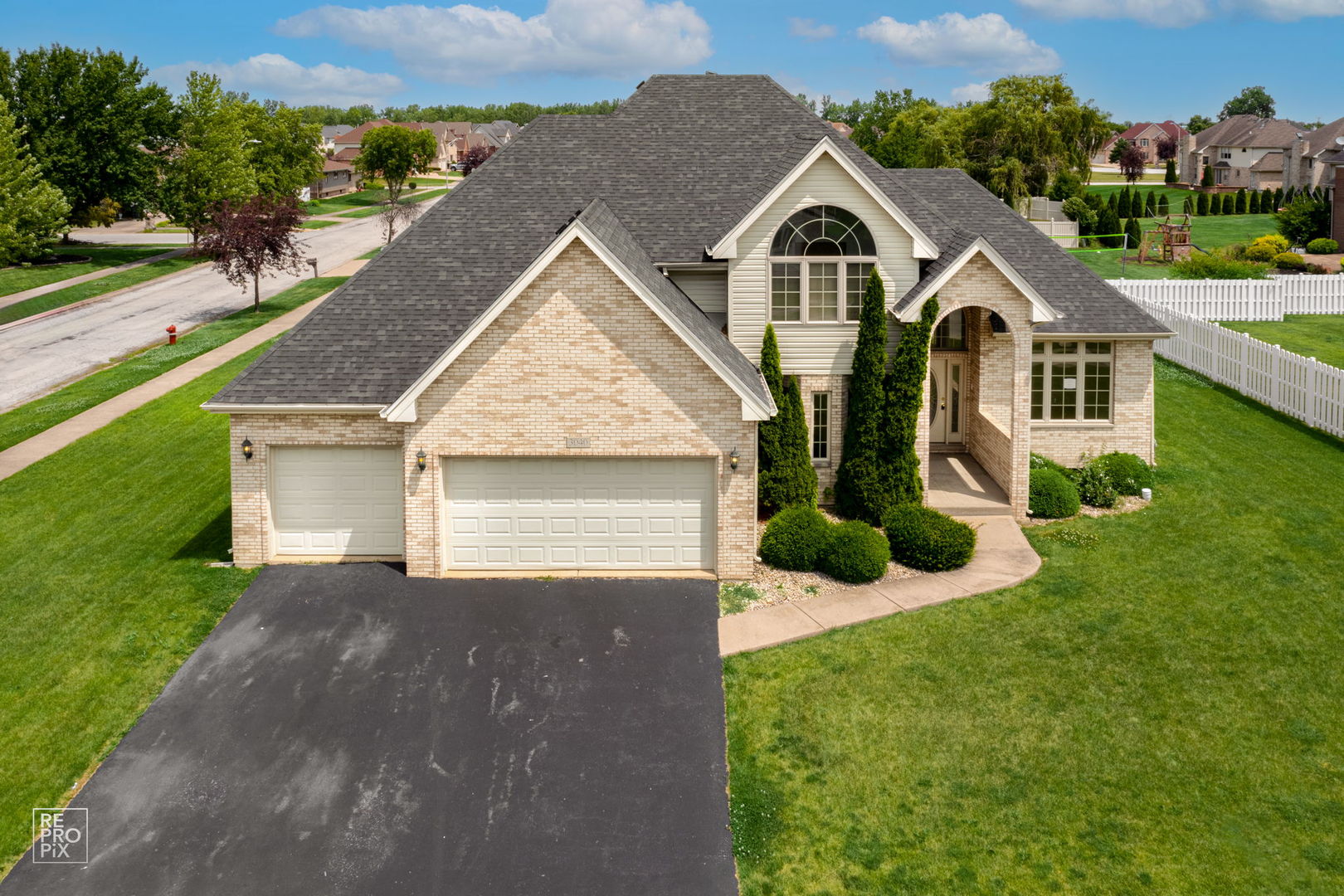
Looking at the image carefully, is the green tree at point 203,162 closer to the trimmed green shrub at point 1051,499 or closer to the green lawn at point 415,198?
the green lawn at point 415,198

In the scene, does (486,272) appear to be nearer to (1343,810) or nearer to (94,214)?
(1343,810)

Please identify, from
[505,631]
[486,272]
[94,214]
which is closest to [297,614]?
[505,631]

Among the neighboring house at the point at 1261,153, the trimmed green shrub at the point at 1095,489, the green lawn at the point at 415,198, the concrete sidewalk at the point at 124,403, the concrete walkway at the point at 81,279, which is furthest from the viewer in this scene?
the green lawn at the point at 415,198

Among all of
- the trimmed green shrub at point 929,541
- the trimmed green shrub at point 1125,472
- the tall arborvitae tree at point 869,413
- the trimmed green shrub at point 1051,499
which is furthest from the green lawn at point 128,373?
the trimmed green shrub at point 1125,472

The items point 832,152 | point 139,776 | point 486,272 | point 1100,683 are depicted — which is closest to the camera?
point 139,776

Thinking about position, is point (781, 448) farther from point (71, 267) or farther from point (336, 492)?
point (71, 267)

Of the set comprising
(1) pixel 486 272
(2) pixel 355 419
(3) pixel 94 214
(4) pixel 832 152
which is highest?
(3) pixel 94 214
